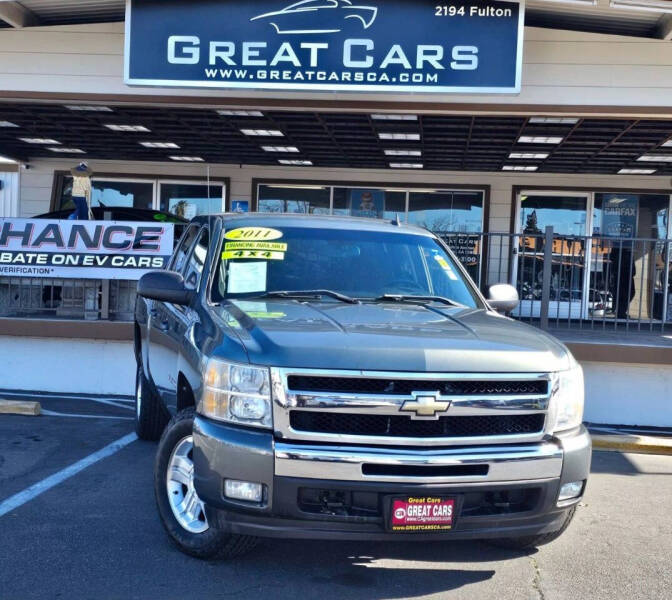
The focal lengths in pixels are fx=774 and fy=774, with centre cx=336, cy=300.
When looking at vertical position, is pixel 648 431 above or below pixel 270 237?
below

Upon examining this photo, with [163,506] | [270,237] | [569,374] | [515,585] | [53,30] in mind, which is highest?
[53,30]

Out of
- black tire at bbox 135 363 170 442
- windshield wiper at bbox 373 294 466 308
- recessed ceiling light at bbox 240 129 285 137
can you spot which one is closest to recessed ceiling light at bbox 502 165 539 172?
recessed ceiling light at bbox 240 129 285 137

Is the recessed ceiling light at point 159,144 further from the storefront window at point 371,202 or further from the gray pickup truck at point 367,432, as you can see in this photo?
the gray pickup truck at point 367,432

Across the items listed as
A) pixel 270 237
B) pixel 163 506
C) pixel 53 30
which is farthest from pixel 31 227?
pixel 163 506

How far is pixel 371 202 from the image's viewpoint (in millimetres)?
14836

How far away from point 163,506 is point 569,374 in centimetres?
230

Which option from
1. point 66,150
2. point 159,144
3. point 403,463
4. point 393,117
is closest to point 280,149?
point 159,144

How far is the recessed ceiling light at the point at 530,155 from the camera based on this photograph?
12.4 m

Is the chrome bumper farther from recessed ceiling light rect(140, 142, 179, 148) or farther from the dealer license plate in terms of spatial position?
recessed ceiling light rect(140, 142, 179, 148)

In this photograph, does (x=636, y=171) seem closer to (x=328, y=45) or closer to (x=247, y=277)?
(x=328, y=45)

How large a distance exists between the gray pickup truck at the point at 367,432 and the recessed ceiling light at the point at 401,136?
7.51 m

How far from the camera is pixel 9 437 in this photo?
7105 mm

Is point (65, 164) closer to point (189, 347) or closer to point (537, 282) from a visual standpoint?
point (537, 282)

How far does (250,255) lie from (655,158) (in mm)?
9602
